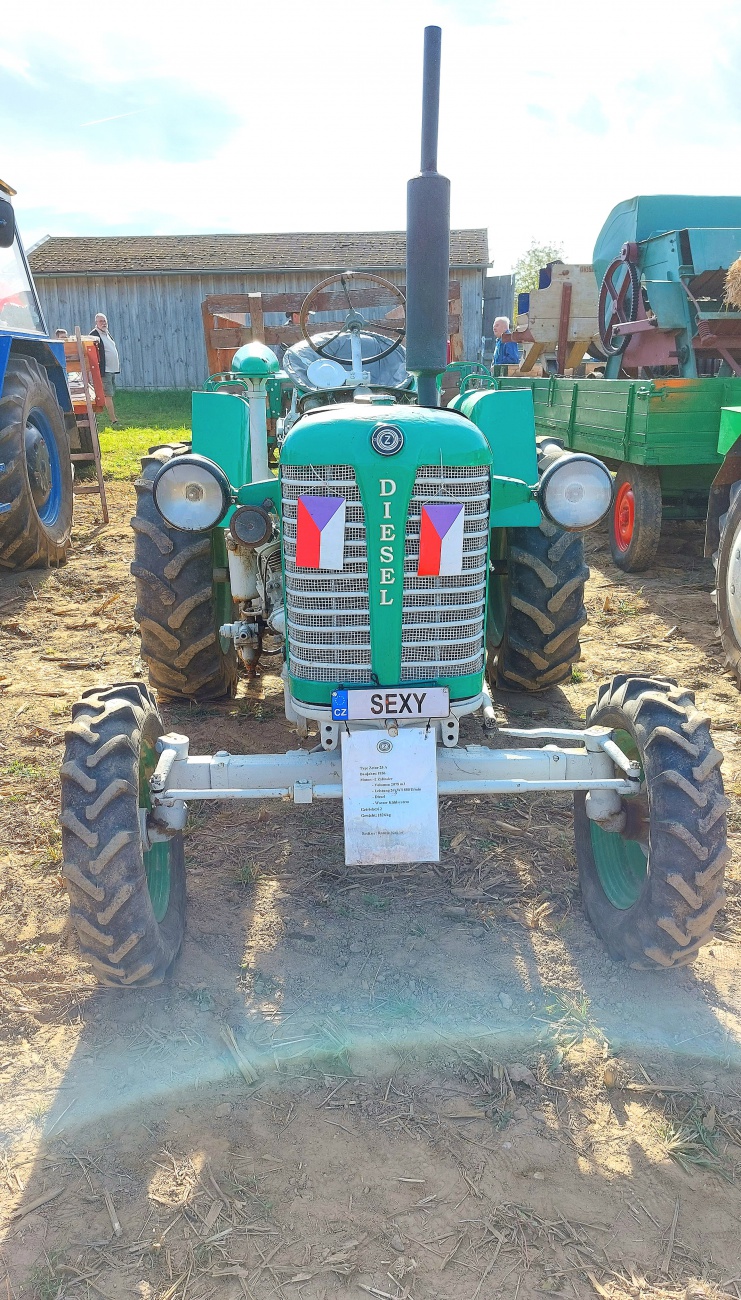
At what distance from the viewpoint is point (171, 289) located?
2202 cm

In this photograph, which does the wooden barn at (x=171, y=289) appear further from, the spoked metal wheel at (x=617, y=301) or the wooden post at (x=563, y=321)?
the spoked metal wheel at (x=617, y=301)

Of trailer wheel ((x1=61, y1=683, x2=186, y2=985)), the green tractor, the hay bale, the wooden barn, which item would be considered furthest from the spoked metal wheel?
the wooden barn

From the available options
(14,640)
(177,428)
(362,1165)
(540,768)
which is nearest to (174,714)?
(14,640)

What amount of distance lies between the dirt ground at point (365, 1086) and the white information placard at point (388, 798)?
0.47 m

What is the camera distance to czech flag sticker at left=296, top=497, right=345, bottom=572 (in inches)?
97.6

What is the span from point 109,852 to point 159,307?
21996 mm

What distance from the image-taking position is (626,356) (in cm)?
825

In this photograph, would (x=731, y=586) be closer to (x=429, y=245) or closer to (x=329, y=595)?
(x=429, y=245)

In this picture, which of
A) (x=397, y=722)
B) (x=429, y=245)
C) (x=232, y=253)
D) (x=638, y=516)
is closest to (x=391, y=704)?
(x=397, y=722)

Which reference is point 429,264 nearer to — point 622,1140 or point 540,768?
point 540,768

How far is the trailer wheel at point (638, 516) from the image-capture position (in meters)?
6.82

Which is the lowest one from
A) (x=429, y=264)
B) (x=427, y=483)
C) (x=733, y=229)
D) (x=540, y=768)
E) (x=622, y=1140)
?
(x=622, y=1140)

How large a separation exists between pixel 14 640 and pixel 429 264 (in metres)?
3.76

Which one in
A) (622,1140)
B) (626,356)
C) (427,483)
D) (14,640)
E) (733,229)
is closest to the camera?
(622,1140)
